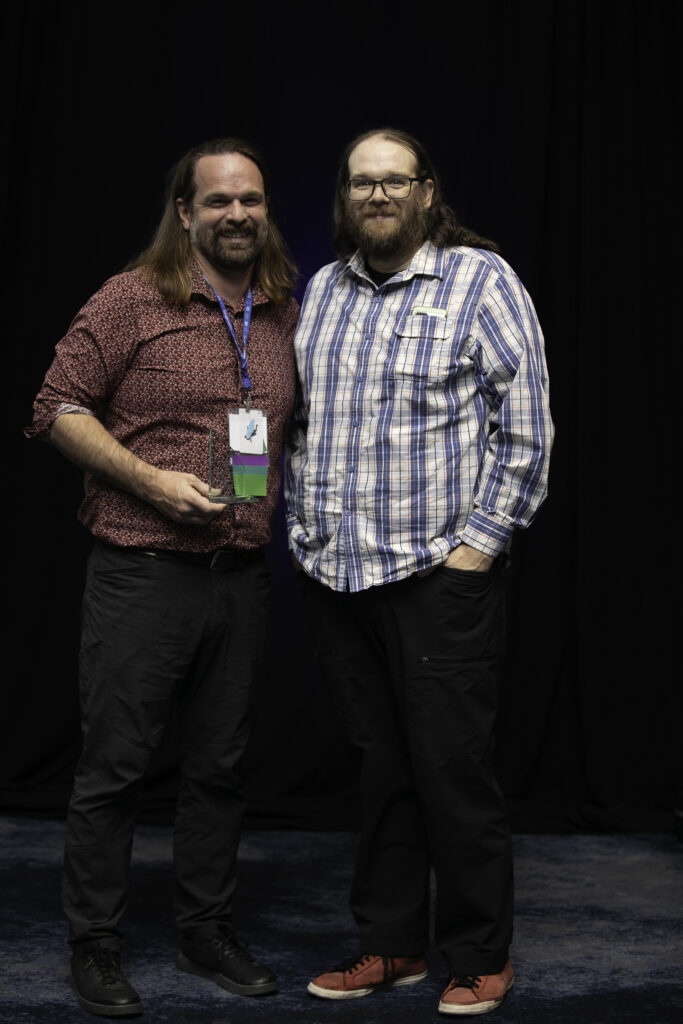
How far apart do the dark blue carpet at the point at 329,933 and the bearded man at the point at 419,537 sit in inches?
4.4

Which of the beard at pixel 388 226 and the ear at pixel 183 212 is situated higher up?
the ear at pixel 183 212

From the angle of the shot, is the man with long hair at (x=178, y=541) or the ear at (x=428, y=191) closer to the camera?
the man with long hair at (x=178, y=541)

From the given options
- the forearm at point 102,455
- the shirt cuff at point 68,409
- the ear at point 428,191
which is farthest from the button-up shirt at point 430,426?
the shirt cuff at point 68,409

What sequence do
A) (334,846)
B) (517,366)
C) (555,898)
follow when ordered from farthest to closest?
(334,846)
(555,898)
(517,366)

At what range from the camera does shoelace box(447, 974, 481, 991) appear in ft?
7.82

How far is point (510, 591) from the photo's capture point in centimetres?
400

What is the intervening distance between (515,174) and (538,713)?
5.69ft

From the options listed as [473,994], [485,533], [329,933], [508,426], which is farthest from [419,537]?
[329,933]

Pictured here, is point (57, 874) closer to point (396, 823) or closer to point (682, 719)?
point (396, 823)

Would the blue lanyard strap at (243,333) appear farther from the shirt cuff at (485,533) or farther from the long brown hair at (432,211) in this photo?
the shirt cuff at (485,533)

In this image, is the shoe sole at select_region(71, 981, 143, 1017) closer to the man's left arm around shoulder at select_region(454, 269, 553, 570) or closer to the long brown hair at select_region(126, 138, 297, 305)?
the man's left arm around shoulder at select_region(454, 269, 553, 570)

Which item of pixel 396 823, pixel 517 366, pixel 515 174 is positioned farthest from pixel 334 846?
pixel 515 174

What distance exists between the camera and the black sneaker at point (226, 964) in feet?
8.00

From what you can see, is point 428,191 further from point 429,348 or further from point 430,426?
point 430,426
